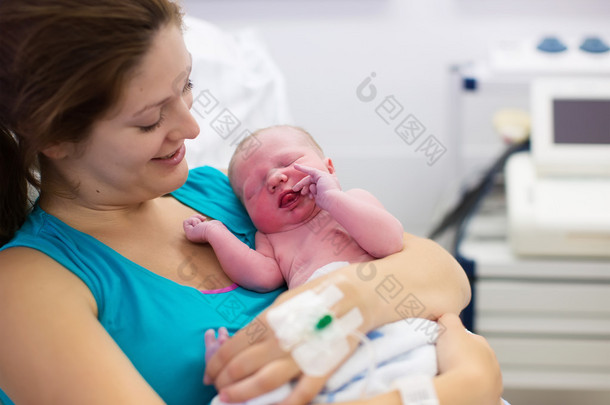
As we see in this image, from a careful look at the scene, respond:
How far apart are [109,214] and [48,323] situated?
269 millimetres

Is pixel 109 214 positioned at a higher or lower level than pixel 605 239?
higher

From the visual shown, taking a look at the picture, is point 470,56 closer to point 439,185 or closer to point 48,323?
point 439,185

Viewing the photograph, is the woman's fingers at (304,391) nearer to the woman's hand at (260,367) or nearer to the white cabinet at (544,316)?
the woman's hand at (260,367)

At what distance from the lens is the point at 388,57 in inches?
103

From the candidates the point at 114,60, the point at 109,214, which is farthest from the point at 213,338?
the point at 114,60

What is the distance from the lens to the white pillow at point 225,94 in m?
1.73

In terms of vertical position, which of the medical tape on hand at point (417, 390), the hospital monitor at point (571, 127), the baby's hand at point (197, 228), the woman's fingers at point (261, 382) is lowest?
the hospital monitor at point (571, 127)

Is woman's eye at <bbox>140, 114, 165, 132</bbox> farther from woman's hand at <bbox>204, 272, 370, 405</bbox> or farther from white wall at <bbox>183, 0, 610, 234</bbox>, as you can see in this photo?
white wall at <bbox>183, 0, 610, 234</bbox>

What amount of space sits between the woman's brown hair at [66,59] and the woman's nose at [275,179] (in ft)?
1.15

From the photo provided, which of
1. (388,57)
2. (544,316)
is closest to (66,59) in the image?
(544,316)

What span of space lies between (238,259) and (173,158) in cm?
20

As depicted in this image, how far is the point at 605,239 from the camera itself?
1615 mm

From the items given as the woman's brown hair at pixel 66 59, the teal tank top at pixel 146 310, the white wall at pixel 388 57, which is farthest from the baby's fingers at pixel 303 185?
the white wall at pixel 388 57

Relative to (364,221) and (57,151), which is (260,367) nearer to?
(364,221)
